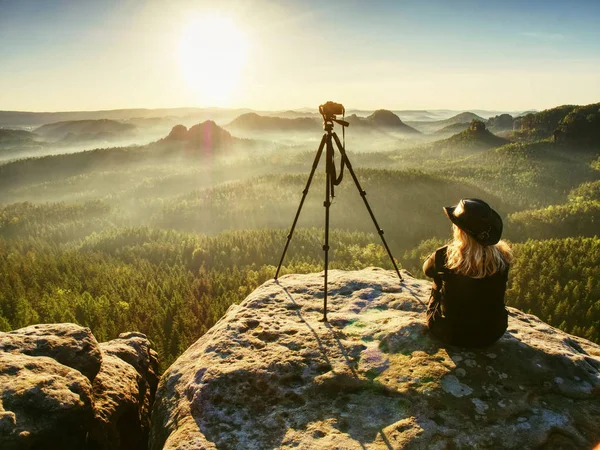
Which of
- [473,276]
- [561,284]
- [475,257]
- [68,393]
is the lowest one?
[561,284]

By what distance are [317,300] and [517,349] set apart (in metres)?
4.02

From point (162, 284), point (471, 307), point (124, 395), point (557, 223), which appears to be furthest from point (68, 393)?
point (557, 223)

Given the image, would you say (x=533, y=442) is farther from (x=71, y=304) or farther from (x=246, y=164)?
(x=246, y=164)

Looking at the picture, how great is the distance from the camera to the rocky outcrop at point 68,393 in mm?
4016

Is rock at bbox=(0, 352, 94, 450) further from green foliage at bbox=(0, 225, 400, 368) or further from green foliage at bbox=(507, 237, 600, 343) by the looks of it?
green foliage at bbox=(507, 237, 600, 343)

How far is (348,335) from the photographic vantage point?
622 centimetres

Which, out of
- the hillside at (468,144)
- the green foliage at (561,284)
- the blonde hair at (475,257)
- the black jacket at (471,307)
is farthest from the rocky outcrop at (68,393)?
the hillside at (468,144)

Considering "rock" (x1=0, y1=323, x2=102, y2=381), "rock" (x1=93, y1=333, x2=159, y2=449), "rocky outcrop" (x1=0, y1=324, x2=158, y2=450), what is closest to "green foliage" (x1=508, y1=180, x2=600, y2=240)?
"rock" (x1=93, y1=333, x2=159, y2=449)

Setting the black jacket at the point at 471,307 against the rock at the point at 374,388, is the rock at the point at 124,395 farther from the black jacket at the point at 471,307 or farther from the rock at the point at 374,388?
the black jacket at the point at 471,307

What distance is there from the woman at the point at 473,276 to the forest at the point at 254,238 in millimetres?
8697

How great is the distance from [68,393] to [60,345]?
4.52 ft

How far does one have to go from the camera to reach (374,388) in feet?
16.5

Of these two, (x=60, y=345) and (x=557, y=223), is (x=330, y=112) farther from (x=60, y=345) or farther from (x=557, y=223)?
(x=557, y=223)

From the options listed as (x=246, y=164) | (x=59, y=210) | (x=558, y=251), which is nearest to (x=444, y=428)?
(x=558, y=251)
